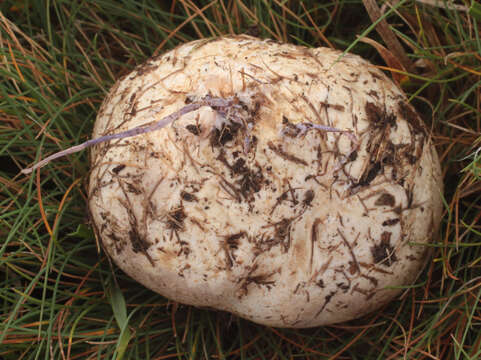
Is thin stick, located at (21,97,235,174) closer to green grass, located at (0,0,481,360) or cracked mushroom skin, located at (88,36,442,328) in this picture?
cracked mushroom skin, located at (88,36,442,328)

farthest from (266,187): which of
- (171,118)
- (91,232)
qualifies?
(91,232)

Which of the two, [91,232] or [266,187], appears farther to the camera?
[91,232]

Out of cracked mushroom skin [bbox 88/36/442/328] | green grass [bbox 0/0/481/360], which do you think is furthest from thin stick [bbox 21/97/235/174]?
green grass [bbox 0/0/481/360]

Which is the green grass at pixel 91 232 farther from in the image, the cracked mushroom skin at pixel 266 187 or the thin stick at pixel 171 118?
the thin stick at pixel 171 118

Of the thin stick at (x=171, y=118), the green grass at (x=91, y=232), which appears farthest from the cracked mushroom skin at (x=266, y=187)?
the green grass at (x=91, y=232)

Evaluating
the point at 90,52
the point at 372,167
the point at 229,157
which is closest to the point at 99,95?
the point at 90,52

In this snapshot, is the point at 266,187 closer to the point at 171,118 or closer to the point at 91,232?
the point at 171,118
